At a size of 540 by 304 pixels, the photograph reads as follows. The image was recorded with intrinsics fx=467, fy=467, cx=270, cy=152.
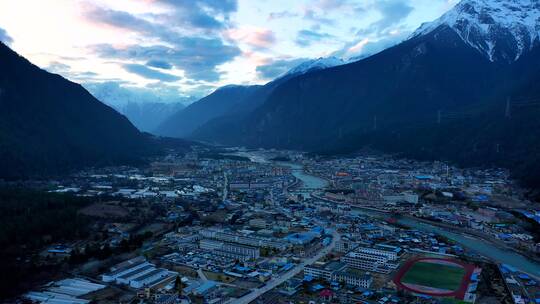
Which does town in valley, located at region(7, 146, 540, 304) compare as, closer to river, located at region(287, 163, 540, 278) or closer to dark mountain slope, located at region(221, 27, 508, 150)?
river, located at region(287, 163, 540, 278)

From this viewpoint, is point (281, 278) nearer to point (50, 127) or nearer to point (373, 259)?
point (373, 259)

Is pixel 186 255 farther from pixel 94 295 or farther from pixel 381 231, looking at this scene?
pixel 381 231

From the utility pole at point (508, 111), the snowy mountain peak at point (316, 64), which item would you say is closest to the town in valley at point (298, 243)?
the utility pole at point (508, 111)

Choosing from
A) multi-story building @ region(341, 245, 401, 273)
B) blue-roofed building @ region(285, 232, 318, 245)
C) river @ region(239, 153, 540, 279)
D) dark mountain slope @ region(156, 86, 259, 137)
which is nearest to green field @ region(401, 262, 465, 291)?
multi-story building @ region(341, 245, 401, 273)

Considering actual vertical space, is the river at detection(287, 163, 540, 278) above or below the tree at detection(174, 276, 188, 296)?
above

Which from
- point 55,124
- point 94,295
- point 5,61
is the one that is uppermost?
point 5,61

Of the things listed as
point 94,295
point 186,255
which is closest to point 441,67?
point 186,255

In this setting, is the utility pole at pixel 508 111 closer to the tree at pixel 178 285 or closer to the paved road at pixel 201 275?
the paved road at pixel 201 275
